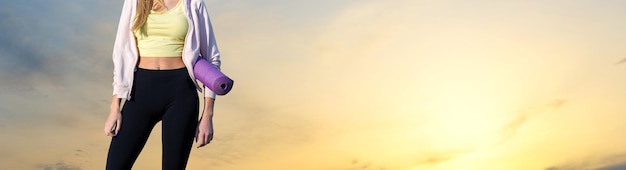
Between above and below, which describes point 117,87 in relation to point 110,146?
above

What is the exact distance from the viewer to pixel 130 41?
8.62 m

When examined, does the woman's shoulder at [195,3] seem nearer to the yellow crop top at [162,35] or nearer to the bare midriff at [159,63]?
the yellow crop top at [162,35]

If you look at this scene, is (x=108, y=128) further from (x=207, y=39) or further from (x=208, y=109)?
(x=207, y=39)

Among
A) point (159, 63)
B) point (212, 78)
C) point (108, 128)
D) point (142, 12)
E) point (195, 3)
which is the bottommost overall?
point (108, 128)

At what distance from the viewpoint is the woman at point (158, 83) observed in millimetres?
8305

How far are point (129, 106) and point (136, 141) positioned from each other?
0.36 meters

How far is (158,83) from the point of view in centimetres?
846

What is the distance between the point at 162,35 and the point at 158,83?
20.1 inches

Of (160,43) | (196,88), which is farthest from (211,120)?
(160,43)

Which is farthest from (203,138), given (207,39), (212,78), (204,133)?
(207,39)

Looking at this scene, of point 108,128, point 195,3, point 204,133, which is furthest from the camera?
point 195,3

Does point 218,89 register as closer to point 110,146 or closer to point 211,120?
point 211,120

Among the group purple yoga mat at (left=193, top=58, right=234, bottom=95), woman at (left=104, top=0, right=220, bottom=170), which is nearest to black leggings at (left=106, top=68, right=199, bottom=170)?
woman at (left=104, top=0, right=220, bottom=170)

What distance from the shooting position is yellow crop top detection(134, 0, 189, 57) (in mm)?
8586
